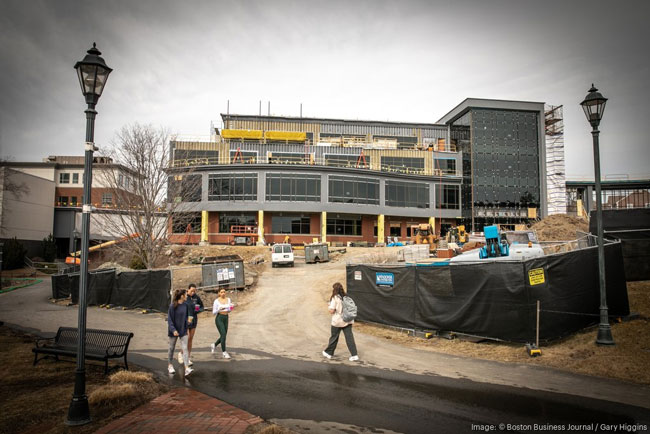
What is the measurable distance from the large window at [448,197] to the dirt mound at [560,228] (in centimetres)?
2146

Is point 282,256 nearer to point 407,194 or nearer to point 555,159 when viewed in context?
point 407,194

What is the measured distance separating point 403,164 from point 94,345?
166 feet

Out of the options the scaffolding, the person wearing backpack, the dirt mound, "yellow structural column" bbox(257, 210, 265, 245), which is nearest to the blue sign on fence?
the person wearing backpack

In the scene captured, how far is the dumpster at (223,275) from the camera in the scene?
68.4ft

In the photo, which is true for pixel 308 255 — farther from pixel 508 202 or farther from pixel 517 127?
pixel 517 127

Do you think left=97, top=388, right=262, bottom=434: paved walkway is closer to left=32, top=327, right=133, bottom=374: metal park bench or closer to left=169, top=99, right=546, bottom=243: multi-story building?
left=32, top=327, right=133, bottom=374: metal park bench

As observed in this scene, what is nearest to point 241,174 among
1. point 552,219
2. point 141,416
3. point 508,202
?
point 552,219

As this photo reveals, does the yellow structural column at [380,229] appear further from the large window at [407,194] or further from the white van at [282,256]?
the white van at [282,256]

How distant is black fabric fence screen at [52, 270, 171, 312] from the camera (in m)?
18.5

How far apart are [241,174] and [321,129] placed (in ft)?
60.5

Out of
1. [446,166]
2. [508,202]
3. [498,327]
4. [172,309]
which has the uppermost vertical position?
[446,166]

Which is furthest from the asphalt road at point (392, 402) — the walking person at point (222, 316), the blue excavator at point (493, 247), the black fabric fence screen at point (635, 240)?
the black fabric fence screen at point (635, 240)

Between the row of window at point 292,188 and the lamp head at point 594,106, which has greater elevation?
the row of window at point 292,188

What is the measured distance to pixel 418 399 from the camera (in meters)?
6.90
